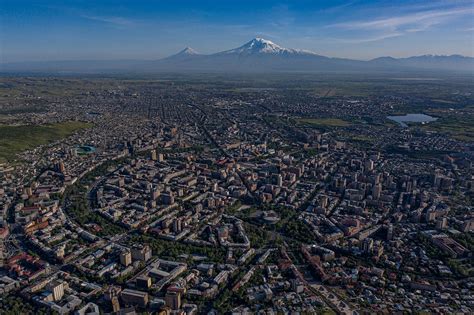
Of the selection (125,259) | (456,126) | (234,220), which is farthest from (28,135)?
(456,126)

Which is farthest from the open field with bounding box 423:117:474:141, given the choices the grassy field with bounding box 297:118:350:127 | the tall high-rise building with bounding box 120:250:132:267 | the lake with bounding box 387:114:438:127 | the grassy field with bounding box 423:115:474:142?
the tall high-rise building with bounding box 120:250:132:267

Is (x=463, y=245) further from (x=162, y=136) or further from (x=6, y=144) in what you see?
(x=6, y=144)

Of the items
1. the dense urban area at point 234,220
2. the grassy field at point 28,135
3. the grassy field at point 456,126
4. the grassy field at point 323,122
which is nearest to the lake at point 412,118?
the grassy field at point 456,126

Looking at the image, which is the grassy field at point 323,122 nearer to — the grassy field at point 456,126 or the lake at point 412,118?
the lake at point 412,118

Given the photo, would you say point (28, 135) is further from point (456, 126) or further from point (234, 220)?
point (456, 126)

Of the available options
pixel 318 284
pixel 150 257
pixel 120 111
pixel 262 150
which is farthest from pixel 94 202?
pixel 120 111

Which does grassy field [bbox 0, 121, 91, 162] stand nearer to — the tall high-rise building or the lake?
the tall high-rise building

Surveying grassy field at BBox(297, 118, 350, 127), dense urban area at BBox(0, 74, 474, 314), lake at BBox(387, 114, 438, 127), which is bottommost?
dense urban area at BBox(0, 74, 474, 314)
